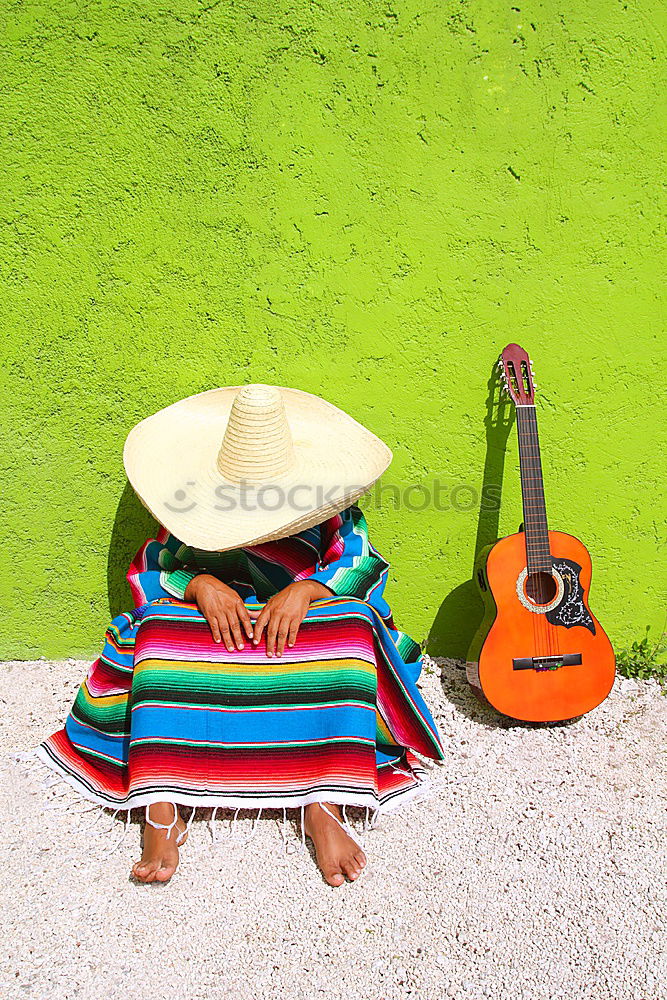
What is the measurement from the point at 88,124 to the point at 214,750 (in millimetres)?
2000

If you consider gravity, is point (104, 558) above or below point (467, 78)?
below

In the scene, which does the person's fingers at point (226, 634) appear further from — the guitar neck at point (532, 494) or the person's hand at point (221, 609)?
the guitar neck at point (532, 494)

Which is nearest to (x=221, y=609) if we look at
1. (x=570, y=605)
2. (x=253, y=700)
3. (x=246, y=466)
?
(x=253, y=700)

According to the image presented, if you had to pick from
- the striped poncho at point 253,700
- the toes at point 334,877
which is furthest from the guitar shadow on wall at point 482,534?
the toes at point 334,877

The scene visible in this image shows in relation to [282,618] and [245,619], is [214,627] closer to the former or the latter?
[245,619]

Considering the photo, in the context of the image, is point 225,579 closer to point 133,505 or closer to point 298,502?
point 298,502

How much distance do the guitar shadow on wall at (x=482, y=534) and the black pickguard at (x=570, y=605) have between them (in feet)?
1.09

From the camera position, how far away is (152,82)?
2.52m

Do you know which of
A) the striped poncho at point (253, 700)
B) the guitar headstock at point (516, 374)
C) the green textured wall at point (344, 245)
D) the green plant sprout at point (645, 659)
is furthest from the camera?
the green plant sprout at point (645, 659)

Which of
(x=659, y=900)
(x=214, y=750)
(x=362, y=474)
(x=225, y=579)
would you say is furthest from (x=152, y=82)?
(x=659, y=900)

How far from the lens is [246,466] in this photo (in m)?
2.37

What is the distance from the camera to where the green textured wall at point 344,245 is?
8.25 feet

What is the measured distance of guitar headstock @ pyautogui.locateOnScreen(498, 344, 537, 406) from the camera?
8.81ft

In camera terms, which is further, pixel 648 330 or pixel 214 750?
pixel 648 330
